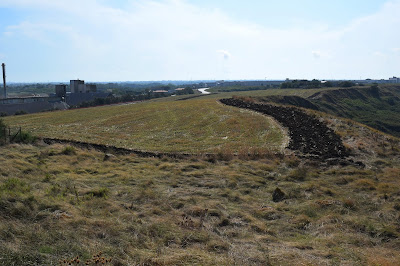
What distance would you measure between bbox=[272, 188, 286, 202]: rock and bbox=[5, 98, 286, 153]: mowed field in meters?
7.49

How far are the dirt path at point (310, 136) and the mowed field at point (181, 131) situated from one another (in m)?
1.01

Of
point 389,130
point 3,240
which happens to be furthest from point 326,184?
point 389,130

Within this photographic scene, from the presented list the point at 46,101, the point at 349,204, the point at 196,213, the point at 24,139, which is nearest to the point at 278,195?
the point at 349,204

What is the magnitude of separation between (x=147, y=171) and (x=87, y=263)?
27.9ft

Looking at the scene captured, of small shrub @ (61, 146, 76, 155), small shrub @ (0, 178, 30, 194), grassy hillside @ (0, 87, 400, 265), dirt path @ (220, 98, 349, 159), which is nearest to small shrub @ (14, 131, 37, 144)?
grassy hillside @ (0, 87, 400, 265)

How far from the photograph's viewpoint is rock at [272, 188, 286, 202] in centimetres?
1095

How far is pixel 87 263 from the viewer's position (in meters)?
5.64

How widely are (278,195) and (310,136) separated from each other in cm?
1138

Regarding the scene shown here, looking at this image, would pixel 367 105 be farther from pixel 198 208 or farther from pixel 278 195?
pixel 198 208

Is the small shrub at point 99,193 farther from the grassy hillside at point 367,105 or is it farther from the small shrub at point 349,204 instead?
the grassy hillside at point 367,105

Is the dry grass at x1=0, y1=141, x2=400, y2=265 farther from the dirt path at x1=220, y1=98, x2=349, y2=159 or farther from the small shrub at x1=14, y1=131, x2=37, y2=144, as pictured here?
the small shrub at x1=14, y1=131, x2=37, y2=144

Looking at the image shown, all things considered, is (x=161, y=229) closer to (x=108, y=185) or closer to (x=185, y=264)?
(x=185, y=264)

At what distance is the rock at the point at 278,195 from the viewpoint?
35.9ft

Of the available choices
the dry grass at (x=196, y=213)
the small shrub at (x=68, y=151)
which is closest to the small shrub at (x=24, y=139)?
the small shrub at (x=68, y=151)
